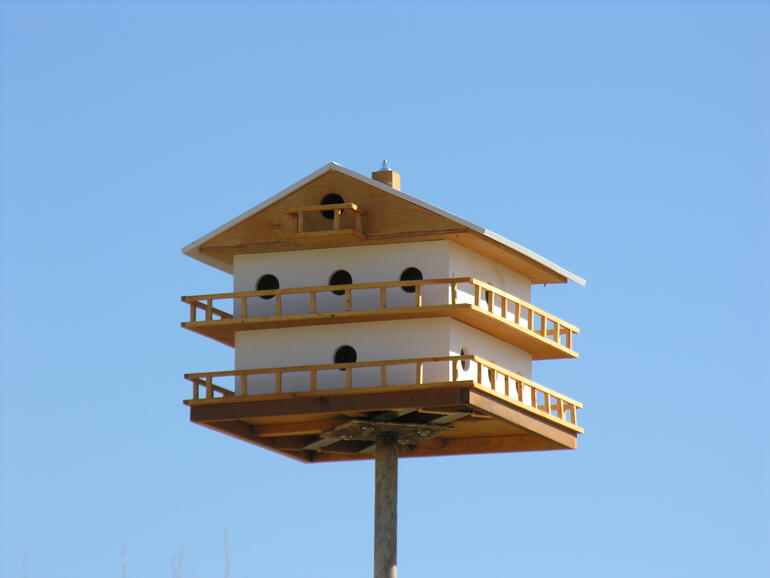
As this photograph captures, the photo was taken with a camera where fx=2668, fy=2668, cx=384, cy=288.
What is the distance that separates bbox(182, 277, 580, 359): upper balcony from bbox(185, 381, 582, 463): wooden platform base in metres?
1.01

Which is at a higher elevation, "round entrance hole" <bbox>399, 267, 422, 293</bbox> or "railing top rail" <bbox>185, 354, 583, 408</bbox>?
"round entrance hole" <bbox>399, 267, 422, 293</bbox>

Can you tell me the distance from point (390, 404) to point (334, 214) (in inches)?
108

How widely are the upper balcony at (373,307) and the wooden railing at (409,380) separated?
0.59 metres

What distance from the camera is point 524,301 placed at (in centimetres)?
3612

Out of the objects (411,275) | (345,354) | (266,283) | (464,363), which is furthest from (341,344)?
(464,363)

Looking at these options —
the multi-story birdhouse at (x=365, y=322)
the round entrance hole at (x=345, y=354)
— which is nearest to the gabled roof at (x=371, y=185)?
the multi-story birdhouse at (x=365, y=322)

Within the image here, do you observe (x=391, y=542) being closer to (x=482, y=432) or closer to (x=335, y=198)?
(x=482, y=432)

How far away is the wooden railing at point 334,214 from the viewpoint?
3447cm

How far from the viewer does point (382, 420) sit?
34.4 m

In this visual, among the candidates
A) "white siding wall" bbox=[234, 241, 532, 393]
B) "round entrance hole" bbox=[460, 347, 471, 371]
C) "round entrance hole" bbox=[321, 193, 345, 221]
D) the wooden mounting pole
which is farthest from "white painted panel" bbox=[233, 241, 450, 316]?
the wooden mounting pole

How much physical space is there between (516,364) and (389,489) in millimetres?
2395

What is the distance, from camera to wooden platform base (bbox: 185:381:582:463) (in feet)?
110

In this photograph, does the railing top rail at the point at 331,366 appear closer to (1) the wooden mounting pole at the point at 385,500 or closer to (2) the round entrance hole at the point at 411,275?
(2) the round entrance hole at the point at 411,275

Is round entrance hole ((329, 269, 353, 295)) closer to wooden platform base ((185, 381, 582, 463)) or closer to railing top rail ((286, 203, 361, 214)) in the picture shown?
railing top rail ((286, 203, 361, 214))
